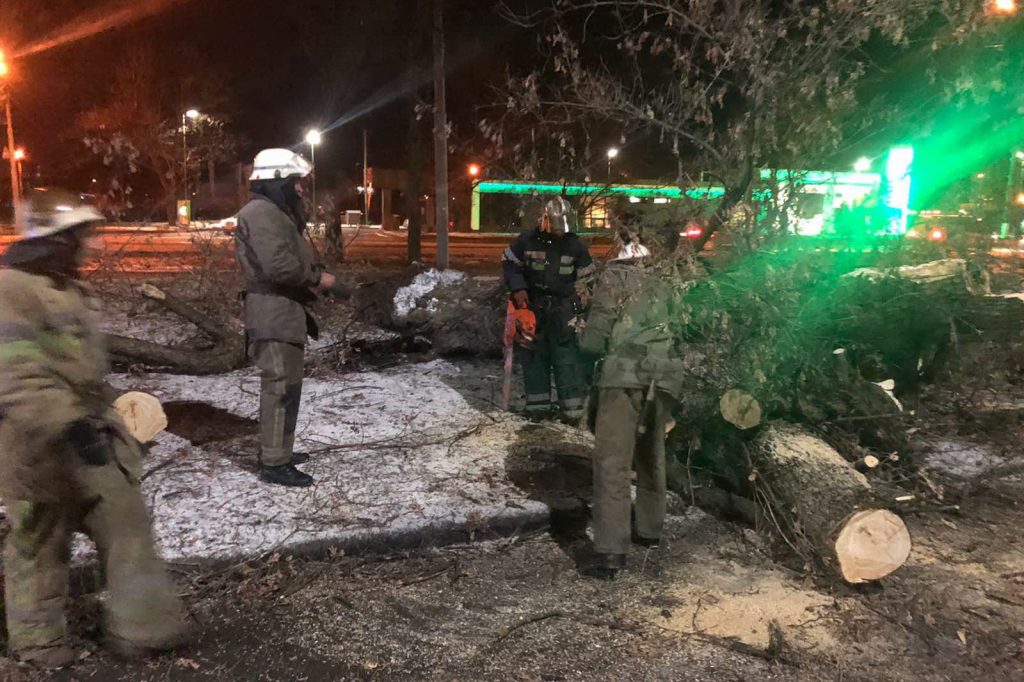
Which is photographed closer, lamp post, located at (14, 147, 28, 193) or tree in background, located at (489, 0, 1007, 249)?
tree in background, located at (489, 0, 1007, 249)

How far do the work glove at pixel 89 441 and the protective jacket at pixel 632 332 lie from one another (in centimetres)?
231

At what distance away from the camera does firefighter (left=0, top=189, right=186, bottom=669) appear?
278 centimetres

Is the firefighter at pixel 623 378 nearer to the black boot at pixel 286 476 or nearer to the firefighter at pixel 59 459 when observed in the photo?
the black boot at pixel 286 476

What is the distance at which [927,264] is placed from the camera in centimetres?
642

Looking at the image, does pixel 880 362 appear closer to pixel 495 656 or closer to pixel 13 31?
pixel 495 656

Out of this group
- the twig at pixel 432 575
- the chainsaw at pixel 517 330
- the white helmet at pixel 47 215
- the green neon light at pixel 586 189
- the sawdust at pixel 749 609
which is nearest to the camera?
the white helmet at pixel 47 215

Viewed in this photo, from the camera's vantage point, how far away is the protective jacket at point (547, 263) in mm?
6215

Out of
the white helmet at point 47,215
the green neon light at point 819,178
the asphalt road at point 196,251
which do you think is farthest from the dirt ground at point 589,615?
the green neon light at point 819,178

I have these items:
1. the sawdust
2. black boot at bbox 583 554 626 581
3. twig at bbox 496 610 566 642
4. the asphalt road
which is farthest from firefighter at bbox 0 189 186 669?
the sawdust

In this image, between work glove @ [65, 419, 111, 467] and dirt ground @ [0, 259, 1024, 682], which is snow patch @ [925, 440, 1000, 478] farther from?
work glove @ [65, 419, 111, 467]

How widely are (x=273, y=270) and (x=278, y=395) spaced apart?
2.54 ft

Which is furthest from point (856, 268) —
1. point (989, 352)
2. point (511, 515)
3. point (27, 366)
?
point (27, 366)

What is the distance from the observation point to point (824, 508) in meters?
4.03

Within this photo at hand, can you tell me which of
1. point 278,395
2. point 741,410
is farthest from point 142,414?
point 741,410
